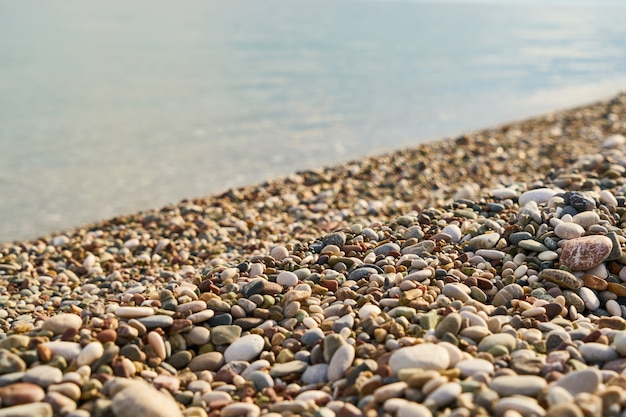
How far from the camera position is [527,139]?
1038 cm

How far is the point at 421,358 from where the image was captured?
263cm

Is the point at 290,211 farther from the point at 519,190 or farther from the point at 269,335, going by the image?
the point at 269,335

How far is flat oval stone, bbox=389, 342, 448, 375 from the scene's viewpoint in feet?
8.54

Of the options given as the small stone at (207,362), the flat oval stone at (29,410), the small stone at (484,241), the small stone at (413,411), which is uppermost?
the small stone at (484,241)

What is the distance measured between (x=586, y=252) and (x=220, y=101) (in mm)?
12563

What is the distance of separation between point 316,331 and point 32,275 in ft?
11.2

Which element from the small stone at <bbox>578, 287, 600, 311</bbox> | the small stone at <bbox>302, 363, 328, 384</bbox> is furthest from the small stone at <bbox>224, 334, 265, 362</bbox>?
the small stone at <bbox>578, 287, 600, 311</bbox>

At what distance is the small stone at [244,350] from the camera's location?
3.06 meters

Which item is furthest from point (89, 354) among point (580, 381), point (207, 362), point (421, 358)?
point (580, 381)

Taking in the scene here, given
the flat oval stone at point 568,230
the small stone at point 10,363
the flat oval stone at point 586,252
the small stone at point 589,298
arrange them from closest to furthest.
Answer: the small stone at point 10,363, the small stone at point 589,298, the flat oval stone at point 586,252, the flat oval stone at point 568,230

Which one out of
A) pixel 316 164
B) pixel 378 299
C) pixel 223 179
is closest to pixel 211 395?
pixel 378 299

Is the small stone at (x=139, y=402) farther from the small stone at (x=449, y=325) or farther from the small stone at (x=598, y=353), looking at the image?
the small stone at (x=598, y=353)

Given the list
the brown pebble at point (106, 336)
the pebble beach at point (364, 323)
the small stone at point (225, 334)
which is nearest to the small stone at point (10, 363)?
the pebble beach at point (364, 323)

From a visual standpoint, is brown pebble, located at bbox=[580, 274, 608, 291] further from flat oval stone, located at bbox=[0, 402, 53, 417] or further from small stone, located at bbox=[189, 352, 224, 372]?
flat oval stone, located at bbox=[0, 402, 53, 417]
